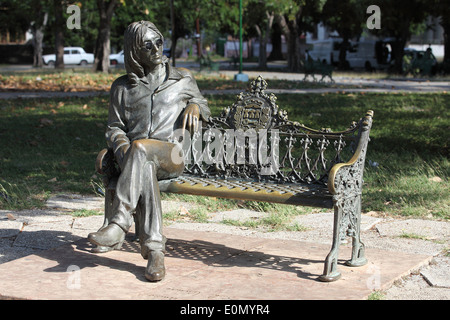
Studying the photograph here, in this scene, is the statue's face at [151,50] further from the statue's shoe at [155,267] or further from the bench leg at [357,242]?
the bench leg at [357,242]

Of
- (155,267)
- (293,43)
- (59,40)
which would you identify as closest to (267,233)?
(155,267)

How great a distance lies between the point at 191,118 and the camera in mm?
4961

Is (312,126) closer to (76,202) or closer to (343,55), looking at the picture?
(76,202)

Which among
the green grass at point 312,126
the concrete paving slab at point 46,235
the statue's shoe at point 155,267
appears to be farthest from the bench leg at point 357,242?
the concrete paving slab at point 46,235

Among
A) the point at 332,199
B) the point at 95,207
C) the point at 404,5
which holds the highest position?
the point at 404,5

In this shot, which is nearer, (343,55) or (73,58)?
(343,55)

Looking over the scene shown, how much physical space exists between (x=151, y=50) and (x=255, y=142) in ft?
3.65

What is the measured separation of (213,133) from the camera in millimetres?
5402

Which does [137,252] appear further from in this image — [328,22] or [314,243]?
[328,22]

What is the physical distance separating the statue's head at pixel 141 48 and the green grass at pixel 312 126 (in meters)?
1.91

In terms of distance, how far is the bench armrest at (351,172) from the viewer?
166 inches

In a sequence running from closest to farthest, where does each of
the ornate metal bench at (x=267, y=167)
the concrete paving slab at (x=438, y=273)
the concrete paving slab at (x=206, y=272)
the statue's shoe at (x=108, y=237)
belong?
the concrete paving slab at (x=206, y=272) → the statue's shoe at (x=108, y=237) → the concrete paving slab at (x=438, y=273) → the ornate metal bench at (x=267, y=167)

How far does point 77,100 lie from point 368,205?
29.9ft

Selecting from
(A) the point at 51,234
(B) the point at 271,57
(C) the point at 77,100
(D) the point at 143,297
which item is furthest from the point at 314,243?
(B) the point at 271,57
